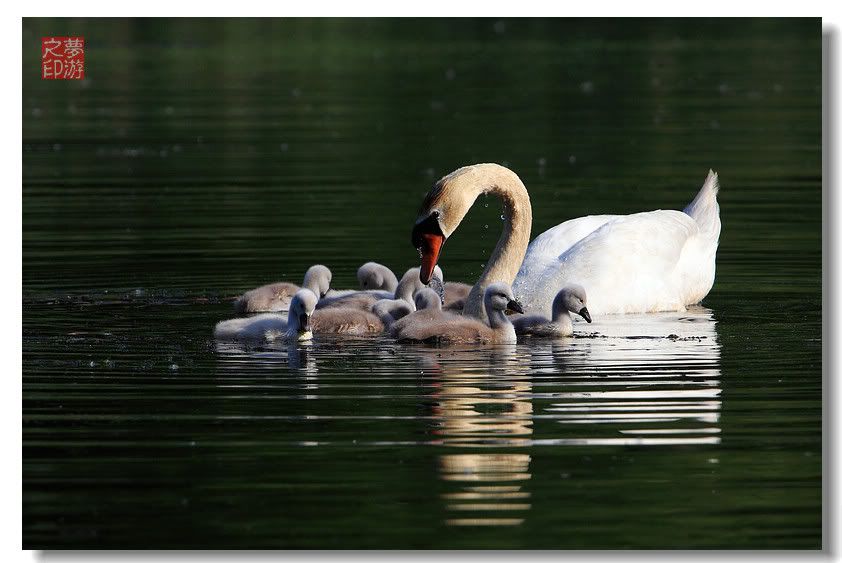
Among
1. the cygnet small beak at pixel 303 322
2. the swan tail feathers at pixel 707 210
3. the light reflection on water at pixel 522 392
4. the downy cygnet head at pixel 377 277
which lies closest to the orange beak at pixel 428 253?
the light reflection on water at pixel 522 392

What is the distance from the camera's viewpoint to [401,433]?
9.71 m

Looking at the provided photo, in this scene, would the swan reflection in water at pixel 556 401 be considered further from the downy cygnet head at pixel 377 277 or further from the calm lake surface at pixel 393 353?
the downy cygnet head at pixel 377 277

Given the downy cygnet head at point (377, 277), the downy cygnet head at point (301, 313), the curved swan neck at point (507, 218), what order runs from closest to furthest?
1. the downy cygnet head at point (301, 313)
2. the curved swan neck at point (507, 218)
3. the downy cygnet head at point (377, 277)

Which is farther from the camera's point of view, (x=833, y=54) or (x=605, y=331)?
(x=605, y=331)

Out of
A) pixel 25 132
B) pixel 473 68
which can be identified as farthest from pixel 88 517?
pixel 473 68

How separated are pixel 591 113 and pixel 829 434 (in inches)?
725

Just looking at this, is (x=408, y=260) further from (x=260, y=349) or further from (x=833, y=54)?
(x=833, y=54)

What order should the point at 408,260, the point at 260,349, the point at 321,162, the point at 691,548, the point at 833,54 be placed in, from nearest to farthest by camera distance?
1. the point at 691,548
2. the point at 833,54
3. the point at 260,349
4. the point at 408,260
5. the point at 321,162

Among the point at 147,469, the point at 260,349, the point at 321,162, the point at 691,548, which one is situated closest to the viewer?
the point at 691,548

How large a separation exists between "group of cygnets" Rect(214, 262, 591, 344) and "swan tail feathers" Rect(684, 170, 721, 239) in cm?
238

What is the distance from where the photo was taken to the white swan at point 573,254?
1300 cm

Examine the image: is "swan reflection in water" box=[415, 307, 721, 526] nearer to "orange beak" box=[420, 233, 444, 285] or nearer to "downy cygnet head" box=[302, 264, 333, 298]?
"orange beak" box=[420, 233, 444, 285]

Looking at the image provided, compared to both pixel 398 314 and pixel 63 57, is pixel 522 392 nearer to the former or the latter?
pixel 398 314

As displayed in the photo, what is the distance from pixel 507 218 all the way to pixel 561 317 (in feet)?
4.46
